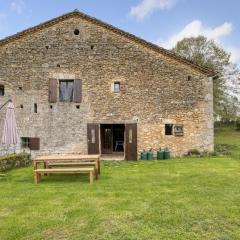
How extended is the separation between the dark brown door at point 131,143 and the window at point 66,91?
11.1ft

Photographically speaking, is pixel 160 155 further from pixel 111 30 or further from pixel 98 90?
pixel 111 30

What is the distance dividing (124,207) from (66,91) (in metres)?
11.7

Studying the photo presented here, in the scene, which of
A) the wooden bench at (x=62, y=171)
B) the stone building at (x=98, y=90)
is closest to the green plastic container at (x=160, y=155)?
the stone building at (x=98, y=90)

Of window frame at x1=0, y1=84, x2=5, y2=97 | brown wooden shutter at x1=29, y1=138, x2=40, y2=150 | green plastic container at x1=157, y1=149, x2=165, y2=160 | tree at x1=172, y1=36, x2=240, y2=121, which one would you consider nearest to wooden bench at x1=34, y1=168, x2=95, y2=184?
green plastic container at x1=157, y1=149, x2=165, y2=160

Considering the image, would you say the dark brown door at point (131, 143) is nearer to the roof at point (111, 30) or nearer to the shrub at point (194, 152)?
the shrub at point (194, 152)

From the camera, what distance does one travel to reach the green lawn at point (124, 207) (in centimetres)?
613

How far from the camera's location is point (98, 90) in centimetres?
1825

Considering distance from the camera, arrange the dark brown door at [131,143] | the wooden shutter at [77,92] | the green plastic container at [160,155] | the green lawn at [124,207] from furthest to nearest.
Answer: the wooden shutter at [77,92]
the dark brown door at [131,143]
the green plastic container at [160,155]
the green lawn at [124,207]

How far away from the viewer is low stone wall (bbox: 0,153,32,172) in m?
13.5

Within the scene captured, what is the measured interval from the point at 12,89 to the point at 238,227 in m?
15.0

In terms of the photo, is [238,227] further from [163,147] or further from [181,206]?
[163,147]

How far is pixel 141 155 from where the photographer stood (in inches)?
704

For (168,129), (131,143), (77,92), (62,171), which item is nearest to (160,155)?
(168,129)

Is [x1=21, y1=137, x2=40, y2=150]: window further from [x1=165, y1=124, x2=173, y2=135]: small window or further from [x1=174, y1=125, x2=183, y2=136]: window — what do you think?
[x1=174, y1=125, x2=183, y2=136]: window
